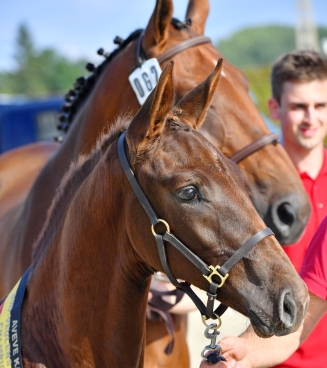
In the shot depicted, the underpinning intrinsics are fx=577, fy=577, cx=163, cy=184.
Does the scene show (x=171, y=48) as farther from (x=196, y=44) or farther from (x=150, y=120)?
(x=150, y=120)

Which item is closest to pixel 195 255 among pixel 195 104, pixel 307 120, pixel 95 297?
pixel 95 297

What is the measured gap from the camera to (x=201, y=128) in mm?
3111

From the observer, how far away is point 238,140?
3102 millimetres

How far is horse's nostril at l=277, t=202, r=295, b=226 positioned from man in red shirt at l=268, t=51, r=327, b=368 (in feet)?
0.66

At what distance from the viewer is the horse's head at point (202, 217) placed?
1.84 metres

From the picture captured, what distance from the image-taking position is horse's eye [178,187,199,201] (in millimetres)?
1930

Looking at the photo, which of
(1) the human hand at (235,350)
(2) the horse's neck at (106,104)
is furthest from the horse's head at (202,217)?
(2) the horse's neck at (106,104)

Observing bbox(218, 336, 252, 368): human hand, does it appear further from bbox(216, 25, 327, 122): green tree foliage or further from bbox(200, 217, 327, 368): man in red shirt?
bbox(216, 25, 327, 122): green tree foliage

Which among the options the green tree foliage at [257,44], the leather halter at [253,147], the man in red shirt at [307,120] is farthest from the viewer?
the green tree foliage at [257,44]

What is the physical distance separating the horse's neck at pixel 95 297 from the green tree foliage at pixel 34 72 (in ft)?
203

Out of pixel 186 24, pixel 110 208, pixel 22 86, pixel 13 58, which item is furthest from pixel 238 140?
pixel 13 58

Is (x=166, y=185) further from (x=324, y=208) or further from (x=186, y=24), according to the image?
(x=186, y=24)

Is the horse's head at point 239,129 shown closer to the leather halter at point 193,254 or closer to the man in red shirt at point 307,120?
the man in red shirt at point 307,120

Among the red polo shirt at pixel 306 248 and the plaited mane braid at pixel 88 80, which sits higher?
the plaited mane braid at pixel 88 80
